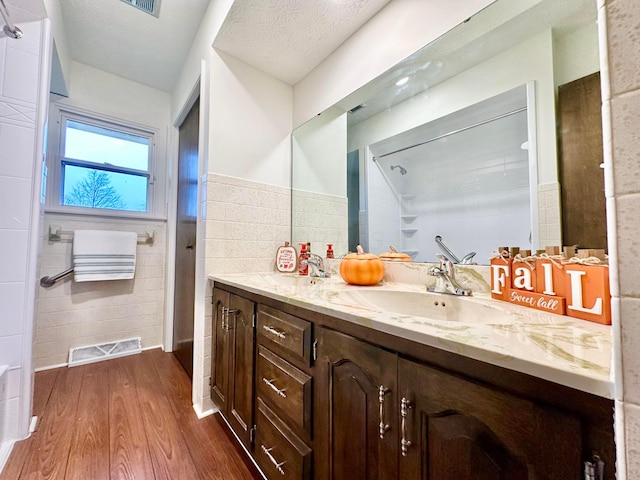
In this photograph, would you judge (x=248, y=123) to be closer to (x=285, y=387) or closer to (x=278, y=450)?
(x=285, y=387)

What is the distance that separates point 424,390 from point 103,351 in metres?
Answer: 2.69

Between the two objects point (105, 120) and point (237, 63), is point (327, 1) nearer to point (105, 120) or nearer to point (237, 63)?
point (237, 63)

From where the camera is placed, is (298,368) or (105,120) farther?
(105,120)

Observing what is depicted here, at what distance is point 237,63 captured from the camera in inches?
66.3

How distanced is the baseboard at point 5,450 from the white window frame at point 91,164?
5.16 ft

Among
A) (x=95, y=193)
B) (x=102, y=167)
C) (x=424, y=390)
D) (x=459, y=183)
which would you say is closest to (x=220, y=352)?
(x=424, y=390)

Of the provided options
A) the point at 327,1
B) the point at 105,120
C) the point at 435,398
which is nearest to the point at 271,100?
the point at 327,1

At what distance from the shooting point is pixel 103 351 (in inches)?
86.4

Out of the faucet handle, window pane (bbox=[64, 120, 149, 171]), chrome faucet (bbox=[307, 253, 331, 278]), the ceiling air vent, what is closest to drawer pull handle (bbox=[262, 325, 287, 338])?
chrome faucet (bbox=[307, 253, 331, 278])

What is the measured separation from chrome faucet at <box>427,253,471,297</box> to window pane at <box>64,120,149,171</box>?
270 centimetres

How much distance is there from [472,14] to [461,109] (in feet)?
1.07

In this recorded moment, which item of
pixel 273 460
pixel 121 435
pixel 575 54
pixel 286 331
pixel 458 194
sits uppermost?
pixel 575 54

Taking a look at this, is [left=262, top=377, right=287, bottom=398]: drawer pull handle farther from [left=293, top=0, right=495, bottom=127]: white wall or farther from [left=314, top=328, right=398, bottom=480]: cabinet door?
[left=293, top=0, right=495, bottom=127]: white wall

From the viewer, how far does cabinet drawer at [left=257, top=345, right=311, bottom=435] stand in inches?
32.1
